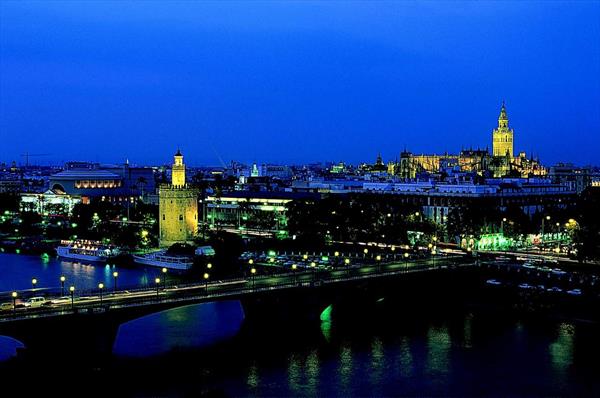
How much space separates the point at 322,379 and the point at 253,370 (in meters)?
1.73

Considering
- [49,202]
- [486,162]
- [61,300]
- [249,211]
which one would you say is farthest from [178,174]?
[486,162]

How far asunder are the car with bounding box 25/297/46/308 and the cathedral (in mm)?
58239

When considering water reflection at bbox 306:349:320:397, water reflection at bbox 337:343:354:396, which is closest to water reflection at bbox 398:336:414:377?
water reflection at bbox 337:343:354:396

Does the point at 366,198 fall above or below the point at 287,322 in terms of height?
above

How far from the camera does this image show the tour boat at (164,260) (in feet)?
124

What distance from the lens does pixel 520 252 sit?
39.5m

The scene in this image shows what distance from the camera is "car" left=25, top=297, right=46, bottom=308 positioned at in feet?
72.1

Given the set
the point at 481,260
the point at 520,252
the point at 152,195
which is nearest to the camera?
the point at 481,260

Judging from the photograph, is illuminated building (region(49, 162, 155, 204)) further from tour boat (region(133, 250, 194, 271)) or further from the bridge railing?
the bridge railing

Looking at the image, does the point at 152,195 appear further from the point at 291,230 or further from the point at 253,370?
the point at 253,370

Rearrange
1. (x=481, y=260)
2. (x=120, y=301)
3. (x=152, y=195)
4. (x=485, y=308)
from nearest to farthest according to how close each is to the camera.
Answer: (x=120, y=301), (x=485, y=308), (x=481, y=260), (x=152, y=195)

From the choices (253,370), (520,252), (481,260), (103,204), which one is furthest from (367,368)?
(103,204)

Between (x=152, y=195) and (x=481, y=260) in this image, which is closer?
(x=481, y=260)

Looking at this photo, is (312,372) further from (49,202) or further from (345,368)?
(49,202)
